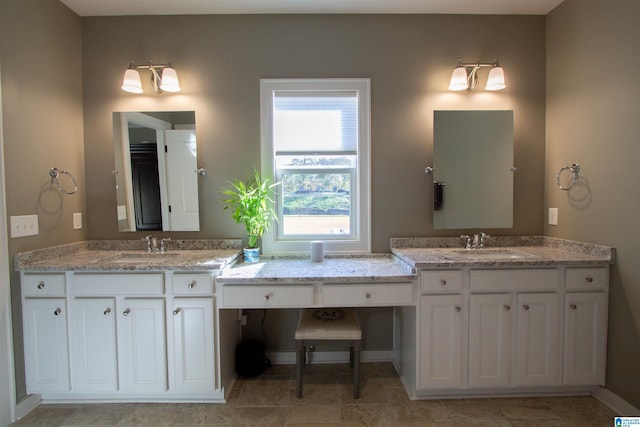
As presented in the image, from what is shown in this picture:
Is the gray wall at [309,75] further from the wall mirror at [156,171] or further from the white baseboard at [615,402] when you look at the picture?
the white baseboard at [615,402]

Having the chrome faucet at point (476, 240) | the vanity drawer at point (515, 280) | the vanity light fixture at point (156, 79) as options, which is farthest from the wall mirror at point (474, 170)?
the vanity light fixture at point (156, 79)

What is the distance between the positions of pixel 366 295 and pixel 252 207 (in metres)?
1.03

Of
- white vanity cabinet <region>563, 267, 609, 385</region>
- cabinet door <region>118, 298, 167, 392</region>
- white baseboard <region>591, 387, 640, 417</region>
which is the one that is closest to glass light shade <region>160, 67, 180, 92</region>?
cabinet door <region>118, 298, 167, 392</region>

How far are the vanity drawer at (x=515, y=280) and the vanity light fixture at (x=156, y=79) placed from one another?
2.53 metres

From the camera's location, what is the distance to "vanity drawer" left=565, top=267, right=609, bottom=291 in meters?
1.99

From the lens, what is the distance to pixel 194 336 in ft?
6.45

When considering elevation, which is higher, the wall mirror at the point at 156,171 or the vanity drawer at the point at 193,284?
the wall mirror at the point at 156,171

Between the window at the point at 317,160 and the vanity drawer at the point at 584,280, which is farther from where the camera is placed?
the window at the point at 317,160

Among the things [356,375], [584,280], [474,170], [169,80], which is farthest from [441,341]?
[169,80]

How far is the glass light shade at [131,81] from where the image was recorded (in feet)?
7.52

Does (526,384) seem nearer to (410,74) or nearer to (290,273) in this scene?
(290,273)

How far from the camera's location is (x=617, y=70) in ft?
6.30

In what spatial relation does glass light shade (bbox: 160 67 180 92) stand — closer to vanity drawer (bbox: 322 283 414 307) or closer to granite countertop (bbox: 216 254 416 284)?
granite countertop (bbox: 216 254 416 284)

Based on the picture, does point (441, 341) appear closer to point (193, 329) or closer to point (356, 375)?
point (356, 375)
